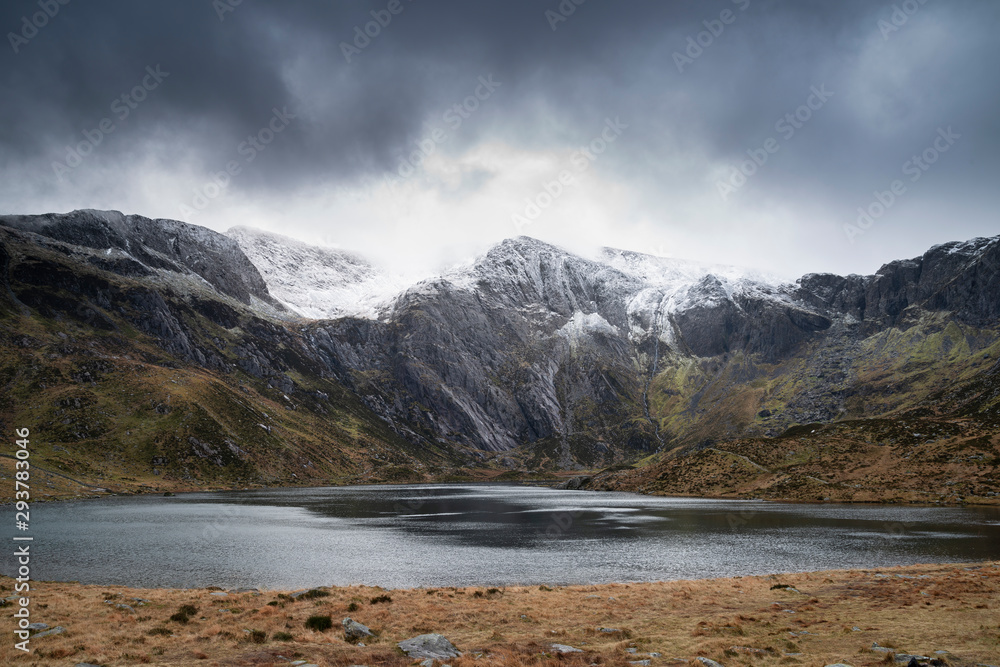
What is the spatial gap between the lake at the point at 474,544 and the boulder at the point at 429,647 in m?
26.5

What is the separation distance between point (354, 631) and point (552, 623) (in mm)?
11291

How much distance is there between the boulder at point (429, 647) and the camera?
80.9 ft

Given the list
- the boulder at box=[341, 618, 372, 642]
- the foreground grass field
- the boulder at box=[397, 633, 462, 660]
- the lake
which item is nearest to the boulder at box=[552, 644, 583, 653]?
the foreground grass field

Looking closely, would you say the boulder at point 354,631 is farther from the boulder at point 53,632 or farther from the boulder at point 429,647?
the boulder at point 53,632

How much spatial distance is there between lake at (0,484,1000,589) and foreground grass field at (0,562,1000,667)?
12.5 metres

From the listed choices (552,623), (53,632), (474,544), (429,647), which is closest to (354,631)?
(429,647)

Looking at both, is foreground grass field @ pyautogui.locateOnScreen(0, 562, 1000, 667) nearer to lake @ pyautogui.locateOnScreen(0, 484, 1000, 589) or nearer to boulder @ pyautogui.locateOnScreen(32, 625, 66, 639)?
boulder @ pyautogui.locateOnScreen(32, 625, 66, 639)

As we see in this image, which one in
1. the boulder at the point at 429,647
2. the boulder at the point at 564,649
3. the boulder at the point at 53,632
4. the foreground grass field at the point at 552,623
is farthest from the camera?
the boulder at the point at 53,632

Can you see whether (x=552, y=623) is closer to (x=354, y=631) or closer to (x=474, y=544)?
(x=354, y=631)

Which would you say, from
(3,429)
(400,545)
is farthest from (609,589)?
(3,429)

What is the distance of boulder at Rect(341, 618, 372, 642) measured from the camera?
91.1ft

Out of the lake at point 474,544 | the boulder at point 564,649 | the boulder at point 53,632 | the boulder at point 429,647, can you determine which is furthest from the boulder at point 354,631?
the lake at point 474,544

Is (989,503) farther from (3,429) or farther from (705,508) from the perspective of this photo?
(3,429)

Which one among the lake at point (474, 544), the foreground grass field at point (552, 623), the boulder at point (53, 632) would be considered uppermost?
the boulder at point (53, 632)
